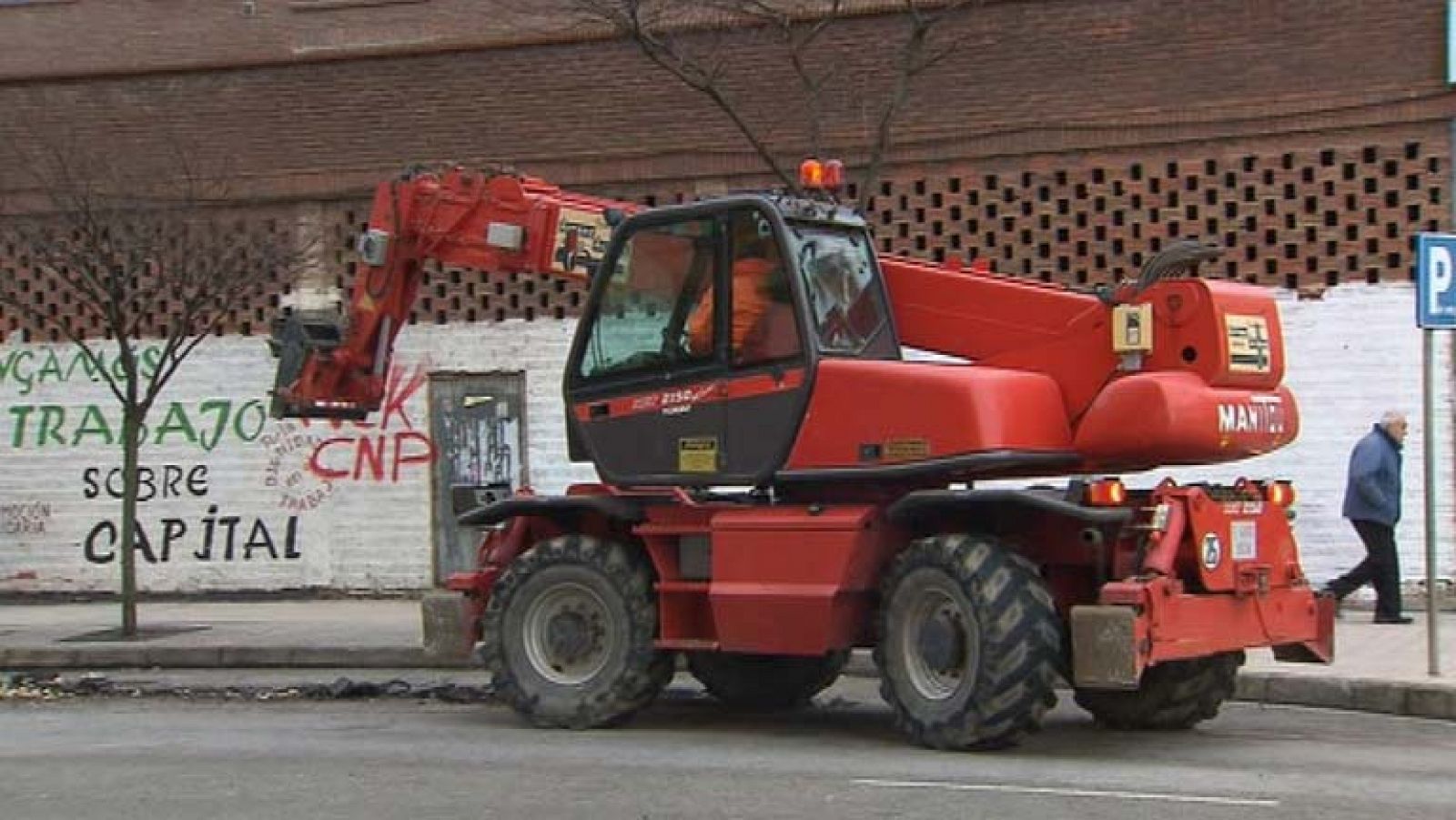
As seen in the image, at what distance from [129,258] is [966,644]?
1044cm

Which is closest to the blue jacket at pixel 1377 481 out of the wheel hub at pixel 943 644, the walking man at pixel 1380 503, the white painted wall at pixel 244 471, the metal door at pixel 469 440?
the walking man at pixel 1380 503

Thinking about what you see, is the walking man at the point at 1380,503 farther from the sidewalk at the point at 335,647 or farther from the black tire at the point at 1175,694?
the black tire at the point at 1175,694

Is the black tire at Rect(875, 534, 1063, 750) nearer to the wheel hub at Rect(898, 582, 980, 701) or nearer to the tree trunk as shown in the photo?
the wheel hub at Rect(898, 582, 980, 701)

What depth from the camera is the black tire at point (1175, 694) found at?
10102mm

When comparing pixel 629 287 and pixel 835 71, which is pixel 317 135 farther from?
pixel 629 287

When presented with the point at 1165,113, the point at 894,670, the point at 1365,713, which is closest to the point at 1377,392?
the point at 1165,113

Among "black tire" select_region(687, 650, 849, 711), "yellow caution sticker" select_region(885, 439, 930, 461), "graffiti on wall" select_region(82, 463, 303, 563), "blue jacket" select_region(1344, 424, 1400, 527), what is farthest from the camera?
"graffiti on wall" select_region(82, 463, 303, 563)

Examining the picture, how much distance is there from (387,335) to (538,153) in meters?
6.80

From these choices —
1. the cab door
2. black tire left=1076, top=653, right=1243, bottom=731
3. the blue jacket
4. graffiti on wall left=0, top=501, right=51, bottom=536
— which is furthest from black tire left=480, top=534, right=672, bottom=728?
graffiti on wall left=0, top=501, right=51, bottom=536

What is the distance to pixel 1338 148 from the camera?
15.9m

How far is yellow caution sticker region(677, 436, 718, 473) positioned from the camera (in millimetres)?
10250

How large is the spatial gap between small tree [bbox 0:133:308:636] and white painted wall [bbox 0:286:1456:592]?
458mm

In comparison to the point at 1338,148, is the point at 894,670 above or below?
below

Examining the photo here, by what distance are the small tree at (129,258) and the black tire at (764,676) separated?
22.8 ft
